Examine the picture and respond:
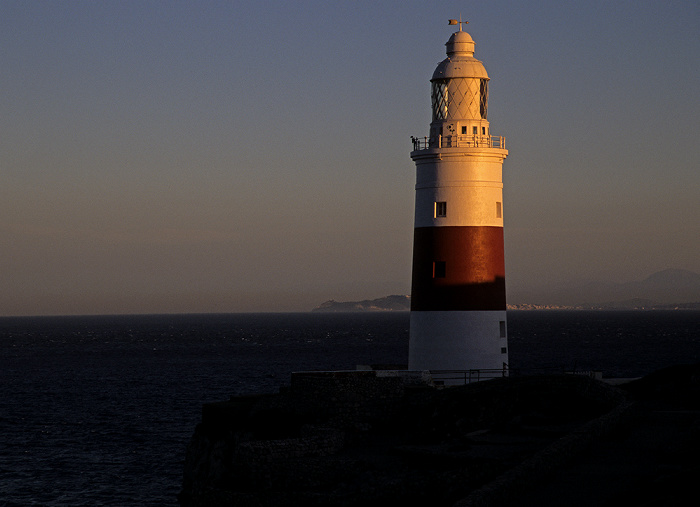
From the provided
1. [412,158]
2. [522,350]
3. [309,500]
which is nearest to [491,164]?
[412,158]

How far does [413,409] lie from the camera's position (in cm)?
2828

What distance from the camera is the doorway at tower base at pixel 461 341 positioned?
3195cm

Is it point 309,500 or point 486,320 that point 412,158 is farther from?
point 309,500

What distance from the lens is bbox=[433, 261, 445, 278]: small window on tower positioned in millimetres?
32438

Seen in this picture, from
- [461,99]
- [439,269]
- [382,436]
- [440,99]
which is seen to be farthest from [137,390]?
[382,436]

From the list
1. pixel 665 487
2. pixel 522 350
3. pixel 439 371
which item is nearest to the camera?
pixel 665 487

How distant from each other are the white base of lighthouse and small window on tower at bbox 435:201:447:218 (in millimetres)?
3373

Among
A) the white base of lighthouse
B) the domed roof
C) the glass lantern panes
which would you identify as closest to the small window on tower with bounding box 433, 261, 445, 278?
the white base of lighthouse

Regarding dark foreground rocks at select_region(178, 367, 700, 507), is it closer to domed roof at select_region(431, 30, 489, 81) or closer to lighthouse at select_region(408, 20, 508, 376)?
lighthouse at select_region(408, 20, 508, 376)

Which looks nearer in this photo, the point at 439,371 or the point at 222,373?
the point at 439,371

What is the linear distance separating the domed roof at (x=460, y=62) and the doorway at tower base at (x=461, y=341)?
8292mm

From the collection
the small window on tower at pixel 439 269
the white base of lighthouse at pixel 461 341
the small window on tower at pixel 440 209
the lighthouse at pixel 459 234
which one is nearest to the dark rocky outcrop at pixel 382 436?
the white base of lighthouse at pixel 461 341

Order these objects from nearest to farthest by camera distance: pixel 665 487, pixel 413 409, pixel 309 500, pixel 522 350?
1. pixel 665 487
2. pixel 309 500
3. pixel 413 409
4. pixel 522 350

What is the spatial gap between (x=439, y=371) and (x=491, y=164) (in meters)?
7.36
